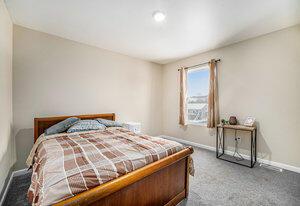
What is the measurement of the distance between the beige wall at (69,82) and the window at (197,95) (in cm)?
132

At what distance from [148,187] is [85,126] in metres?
1.79

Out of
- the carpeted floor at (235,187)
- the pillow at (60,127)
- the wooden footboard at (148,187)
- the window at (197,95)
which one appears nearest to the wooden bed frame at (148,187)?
the wooden footboard at (148,187)

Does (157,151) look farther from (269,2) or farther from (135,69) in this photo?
(135,69)

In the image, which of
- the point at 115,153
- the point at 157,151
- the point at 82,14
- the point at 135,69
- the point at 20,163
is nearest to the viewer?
the point at 115,153

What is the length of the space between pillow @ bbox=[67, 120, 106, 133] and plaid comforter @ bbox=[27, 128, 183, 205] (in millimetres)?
755

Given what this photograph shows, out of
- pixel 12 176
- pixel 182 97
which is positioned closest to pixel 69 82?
pixel 12 176

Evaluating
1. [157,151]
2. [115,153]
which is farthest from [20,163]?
[157,151]

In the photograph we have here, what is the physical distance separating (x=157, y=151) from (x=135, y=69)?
3121 millimetres

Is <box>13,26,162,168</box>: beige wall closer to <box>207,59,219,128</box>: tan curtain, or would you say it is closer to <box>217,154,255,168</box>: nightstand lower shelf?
<box>207,59,219,128</box>: tan curtain

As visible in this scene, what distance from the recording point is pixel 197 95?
412 centimetres

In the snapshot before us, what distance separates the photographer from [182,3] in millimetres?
1975

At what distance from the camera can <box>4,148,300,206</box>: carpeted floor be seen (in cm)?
179

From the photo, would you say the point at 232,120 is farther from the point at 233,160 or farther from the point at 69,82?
the point at 69,82

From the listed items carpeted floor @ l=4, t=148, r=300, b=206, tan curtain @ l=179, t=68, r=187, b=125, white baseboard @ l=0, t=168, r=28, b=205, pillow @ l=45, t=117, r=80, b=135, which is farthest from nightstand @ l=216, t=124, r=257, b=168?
white baseboard @ l=0, t=168, r=28, b=205
